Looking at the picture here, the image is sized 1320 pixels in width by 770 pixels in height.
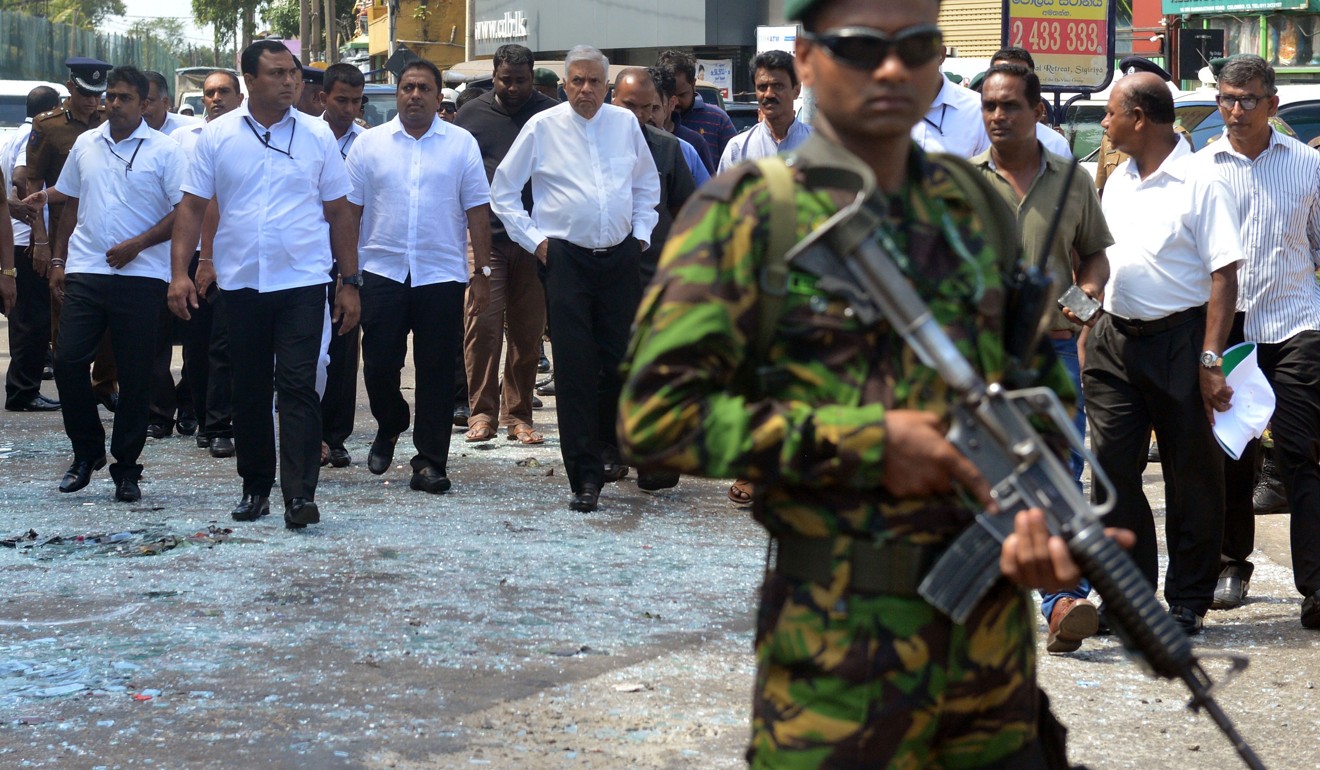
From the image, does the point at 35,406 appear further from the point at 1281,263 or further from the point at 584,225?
the point at 1281,263

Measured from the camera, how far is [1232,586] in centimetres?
650

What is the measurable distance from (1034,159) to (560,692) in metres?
2.39

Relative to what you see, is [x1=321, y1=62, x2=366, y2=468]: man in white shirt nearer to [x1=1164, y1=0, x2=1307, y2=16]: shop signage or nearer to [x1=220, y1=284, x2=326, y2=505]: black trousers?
[x1=220, y1=284, x2=326, y2=505]: black trousers

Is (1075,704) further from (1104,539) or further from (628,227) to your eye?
(628,227)

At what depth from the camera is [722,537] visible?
7.57m

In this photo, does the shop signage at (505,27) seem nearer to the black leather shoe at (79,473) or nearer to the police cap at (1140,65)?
the police cap at (1140,65)

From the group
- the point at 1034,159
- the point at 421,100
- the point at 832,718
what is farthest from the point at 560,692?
the point at 421,100

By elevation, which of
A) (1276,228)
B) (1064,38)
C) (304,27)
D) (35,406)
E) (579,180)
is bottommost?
(35,406)

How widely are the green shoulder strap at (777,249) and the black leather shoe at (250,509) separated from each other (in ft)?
18.7

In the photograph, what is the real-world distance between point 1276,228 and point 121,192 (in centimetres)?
532

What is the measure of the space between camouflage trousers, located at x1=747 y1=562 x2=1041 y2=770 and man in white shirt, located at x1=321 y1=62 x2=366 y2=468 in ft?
21.7

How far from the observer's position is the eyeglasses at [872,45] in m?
2.40

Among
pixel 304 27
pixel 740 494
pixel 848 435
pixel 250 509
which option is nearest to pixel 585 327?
pixel 740 494

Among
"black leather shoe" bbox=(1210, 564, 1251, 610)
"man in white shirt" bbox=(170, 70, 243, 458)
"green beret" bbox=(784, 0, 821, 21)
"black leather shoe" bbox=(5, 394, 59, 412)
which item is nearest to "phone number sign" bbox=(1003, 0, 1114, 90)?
"man in white shirt" bbox=(170, 70, 243, 458)
